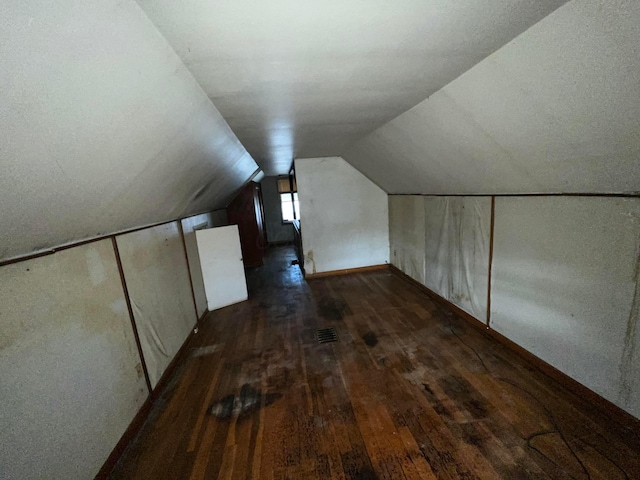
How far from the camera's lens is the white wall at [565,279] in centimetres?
168

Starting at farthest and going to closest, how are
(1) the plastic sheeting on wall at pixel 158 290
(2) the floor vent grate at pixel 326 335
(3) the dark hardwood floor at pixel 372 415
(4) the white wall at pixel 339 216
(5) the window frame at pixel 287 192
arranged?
(5) the window frame at pixel 287 192, (4) the white wall at pixel 339 216, (2) the floor vent grate at pixel 326 335, (1) the plastic sheeting on wall at pixel 158 290, (3) the dark hardwood floor at pixel 372 415

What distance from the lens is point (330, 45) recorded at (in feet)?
4.41

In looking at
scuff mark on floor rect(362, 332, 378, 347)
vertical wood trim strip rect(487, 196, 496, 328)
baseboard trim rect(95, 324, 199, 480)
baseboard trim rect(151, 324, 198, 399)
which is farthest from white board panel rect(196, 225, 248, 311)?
vertical wood trim strip rect(487, 196, 496, 328)

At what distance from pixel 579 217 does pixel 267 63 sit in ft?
7.87

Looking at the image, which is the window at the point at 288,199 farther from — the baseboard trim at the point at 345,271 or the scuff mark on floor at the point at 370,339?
the scuff mark on floor at the point at 370,339

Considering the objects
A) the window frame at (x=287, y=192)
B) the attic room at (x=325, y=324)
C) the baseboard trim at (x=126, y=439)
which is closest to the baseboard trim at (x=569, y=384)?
the attic room at (x=325, y=324)

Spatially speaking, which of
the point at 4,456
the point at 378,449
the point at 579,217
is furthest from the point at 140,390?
the point at 579,217

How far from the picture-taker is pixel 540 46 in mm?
1259

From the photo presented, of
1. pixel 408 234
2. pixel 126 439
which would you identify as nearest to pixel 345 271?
pixel 408 234

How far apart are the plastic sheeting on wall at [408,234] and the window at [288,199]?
4.56 metres

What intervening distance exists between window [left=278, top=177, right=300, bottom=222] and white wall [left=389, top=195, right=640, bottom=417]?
6630 millimetres

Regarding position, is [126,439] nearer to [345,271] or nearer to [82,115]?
[82,115]

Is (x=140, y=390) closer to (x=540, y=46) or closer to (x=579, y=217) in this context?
(x=540, y=46)

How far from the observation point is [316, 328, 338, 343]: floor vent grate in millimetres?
2987
